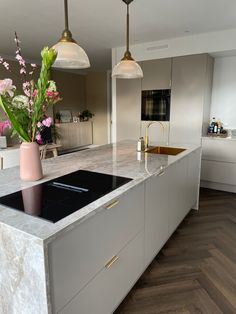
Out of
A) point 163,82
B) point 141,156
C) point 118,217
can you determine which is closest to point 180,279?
point 118,217

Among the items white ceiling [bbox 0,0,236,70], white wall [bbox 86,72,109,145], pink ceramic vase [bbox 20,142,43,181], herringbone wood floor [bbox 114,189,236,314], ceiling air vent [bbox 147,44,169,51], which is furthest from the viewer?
white wall [bbox 86,72,109,145]

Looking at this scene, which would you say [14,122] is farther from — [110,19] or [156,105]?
[156,105]

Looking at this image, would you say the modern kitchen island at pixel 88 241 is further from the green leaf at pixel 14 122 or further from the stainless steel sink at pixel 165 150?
the stainless steel sink at pixel 165 150

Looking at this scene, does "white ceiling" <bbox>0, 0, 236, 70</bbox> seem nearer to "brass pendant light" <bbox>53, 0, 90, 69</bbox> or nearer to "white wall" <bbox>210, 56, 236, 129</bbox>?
"white wall" <bbox>210, 56, 236, 129</bbox>

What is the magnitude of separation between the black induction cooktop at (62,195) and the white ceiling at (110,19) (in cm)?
208

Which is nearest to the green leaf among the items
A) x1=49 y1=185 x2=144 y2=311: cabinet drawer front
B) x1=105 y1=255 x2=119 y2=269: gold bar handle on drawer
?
x1=49 y1=185 x2=144 y2=311: cabinet drawer front

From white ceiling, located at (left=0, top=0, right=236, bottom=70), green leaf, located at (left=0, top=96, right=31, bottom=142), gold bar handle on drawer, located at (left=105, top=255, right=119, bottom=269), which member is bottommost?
gold bar handle on drawer, located at (left=105, top=255, right=119, bottom=269)

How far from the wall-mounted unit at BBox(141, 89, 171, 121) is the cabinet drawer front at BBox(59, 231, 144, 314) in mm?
2928

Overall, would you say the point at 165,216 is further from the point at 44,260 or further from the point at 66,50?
the point at 66,50

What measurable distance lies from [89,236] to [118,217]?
0.93ft

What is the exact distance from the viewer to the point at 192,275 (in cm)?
202

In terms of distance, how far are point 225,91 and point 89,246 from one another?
3.96m

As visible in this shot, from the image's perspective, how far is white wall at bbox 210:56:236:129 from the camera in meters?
4.09

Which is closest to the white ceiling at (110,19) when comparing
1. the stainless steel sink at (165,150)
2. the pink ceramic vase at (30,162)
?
the stainless steel sink at (165,150)
